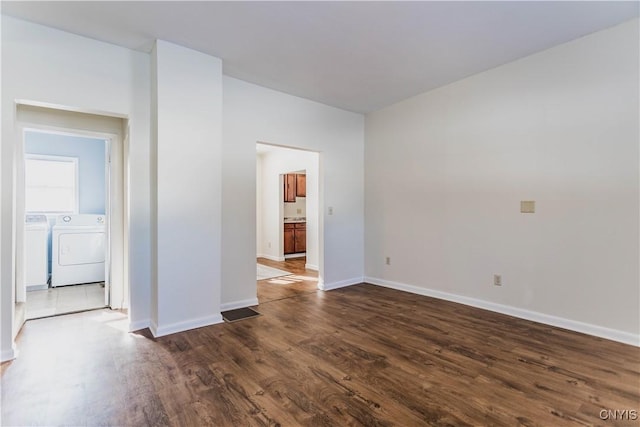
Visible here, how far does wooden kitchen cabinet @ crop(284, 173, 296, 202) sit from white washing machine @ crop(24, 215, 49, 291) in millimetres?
4557

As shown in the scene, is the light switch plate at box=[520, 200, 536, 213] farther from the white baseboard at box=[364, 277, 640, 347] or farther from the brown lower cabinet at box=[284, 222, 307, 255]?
the brown lower cabinet at box=[284, 222, 307, 255]

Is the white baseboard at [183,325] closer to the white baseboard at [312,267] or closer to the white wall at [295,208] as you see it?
the white baseboard at [312,267]

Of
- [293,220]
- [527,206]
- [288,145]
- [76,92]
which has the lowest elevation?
[293,220]

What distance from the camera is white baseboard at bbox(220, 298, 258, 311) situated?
3.62 m

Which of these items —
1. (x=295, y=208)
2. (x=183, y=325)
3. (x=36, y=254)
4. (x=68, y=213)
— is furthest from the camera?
(x=295, y=208)

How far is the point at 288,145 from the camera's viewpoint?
429cm

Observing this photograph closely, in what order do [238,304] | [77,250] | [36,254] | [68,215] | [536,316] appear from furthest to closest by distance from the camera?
[68,215], [77,250], [36,254], [238,304], [536,316]

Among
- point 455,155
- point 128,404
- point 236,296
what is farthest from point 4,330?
point 455,155

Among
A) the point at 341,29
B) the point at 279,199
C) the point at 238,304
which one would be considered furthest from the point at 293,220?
the point at 341,29

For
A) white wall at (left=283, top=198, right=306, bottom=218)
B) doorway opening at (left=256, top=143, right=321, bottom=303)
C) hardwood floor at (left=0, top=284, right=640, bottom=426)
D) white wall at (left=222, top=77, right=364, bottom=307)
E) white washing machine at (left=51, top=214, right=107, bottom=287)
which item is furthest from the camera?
white wall at (left=283, top=198, right=306, bottom=218)

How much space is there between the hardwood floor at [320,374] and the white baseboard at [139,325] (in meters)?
0.11

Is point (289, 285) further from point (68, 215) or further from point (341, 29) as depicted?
point (68, 215)

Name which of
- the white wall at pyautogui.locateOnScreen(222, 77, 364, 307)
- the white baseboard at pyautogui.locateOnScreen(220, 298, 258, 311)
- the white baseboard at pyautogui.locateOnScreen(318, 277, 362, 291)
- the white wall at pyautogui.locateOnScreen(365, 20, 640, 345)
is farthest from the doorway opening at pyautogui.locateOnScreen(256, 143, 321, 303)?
the white wall at pyautogui.locateOnScreen(365, 20, 640, 345)

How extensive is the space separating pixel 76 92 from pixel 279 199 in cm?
484
